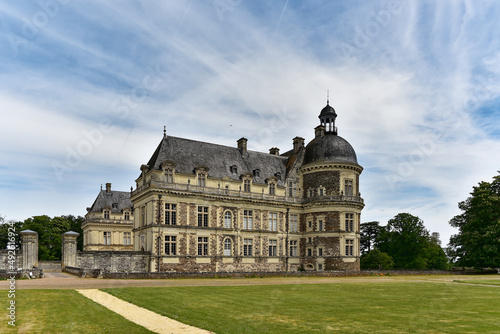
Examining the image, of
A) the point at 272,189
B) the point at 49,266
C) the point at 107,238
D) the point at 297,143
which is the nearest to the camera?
the point at 49,266

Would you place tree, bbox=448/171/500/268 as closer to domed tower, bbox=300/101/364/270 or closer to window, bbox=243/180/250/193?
domed tower, bbox=300/101/364/270

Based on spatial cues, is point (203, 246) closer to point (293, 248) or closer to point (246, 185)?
point (246, 185)

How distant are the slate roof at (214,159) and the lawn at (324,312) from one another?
25.9 m

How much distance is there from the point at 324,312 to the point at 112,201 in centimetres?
6095

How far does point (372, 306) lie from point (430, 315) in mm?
2524

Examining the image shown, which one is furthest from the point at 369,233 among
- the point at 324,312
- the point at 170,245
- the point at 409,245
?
the point at 324,312

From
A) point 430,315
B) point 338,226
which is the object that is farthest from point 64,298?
→ point 338,226

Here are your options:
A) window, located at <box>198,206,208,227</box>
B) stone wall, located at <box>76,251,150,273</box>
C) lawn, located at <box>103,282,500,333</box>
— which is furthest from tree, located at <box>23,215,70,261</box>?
lawn, located at <box>103,282,500,333</box>

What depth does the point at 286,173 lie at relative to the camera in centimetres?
5325

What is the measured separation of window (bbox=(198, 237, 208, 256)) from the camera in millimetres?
44000

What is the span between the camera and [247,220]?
157 feet

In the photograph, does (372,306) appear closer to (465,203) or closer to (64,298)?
(64,298)

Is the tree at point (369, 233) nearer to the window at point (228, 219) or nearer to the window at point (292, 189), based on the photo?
the window at point (292, 189)

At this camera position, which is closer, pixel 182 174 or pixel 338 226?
pixel 182 174
